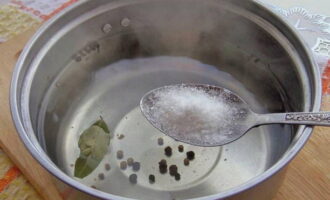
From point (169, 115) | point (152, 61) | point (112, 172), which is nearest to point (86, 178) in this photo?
point (112, 172)

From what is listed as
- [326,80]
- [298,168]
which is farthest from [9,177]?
[326,80]

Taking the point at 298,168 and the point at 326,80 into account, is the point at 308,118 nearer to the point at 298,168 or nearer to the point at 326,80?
the point at 298,168

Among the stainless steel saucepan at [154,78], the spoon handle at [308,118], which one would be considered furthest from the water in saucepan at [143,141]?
the spoon handle at [308,118]

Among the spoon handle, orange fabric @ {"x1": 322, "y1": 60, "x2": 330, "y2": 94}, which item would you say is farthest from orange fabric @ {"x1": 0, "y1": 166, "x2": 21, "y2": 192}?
orange fabric @ {"x1": 322, "y1": 60, "x2": 330, "y2": 94}

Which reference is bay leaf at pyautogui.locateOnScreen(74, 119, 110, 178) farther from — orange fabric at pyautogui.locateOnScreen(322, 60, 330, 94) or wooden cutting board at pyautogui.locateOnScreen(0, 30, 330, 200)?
orange fabric at pyautogui.locateOnScreen(322, 60, 330, 94)

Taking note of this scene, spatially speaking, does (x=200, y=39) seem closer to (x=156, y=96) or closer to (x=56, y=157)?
(x=156, y=96)

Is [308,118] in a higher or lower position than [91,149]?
higher
